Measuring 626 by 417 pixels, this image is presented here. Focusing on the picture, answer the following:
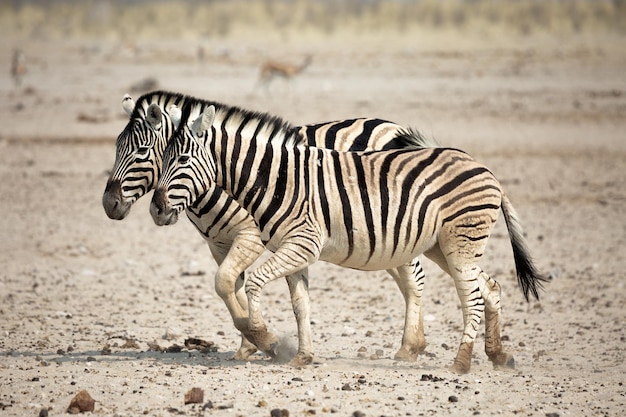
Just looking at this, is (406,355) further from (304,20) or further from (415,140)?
(304,20)

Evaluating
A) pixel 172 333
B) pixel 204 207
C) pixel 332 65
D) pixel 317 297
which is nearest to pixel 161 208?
pixel 204 207

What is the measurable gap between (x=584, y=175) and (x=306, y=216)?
33.2 feet

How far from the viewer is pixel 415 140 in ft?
25.2

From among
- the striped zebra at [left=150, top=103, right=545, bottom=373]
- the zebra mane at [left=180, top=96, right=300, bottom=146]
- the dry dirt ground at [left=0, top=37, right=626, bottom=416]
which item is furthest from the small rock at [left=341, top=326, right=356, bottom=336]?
the zebra mane at [left=180, top=96, right=300, bottom=146]

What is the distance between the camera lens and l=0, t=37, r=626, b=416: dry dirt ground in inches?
258

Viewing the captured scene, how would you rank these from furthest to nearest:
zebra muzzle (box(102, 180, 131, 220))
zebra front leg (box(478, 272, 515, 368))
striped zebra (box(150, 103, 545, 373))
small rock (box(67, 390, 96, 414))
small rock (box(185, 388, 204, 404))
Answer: zebra front leg (box(478, 272, 515, 368)), zebra muzzle (box(102, 180, 131, 220)), striped zebra (box(150, 103, 545, 373)), small rock (box(185, 388, 204, 404)), small rock (box(67, 390, 96, 414))

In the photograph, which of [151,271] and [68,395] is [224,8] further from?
[68,395]

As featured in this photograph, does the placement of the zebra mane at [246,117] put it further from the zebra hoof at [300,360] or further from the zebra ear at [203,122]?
the zebra hoof at [300,360]

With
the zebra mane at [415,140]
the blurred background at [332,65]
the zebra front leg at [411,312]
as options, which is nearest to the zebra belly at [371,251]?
the zebra front leg at [411,312]

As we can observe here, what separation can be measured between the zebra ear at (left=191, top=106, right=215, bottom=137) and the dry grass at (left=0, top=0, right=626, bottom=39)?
113 ft

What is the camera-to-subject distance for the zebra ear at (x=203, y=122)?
686cm

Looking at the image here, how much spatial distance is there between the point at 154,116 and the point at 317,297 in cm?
326

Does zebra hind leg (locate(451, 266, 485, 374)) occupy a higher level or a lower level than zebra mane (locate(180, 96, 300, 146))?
lower

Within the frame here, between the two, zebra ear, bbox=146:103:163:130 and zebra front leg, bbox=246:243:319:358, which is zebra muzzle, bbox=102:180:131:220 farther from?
zebra front leg, bbox=246:243:319:358
